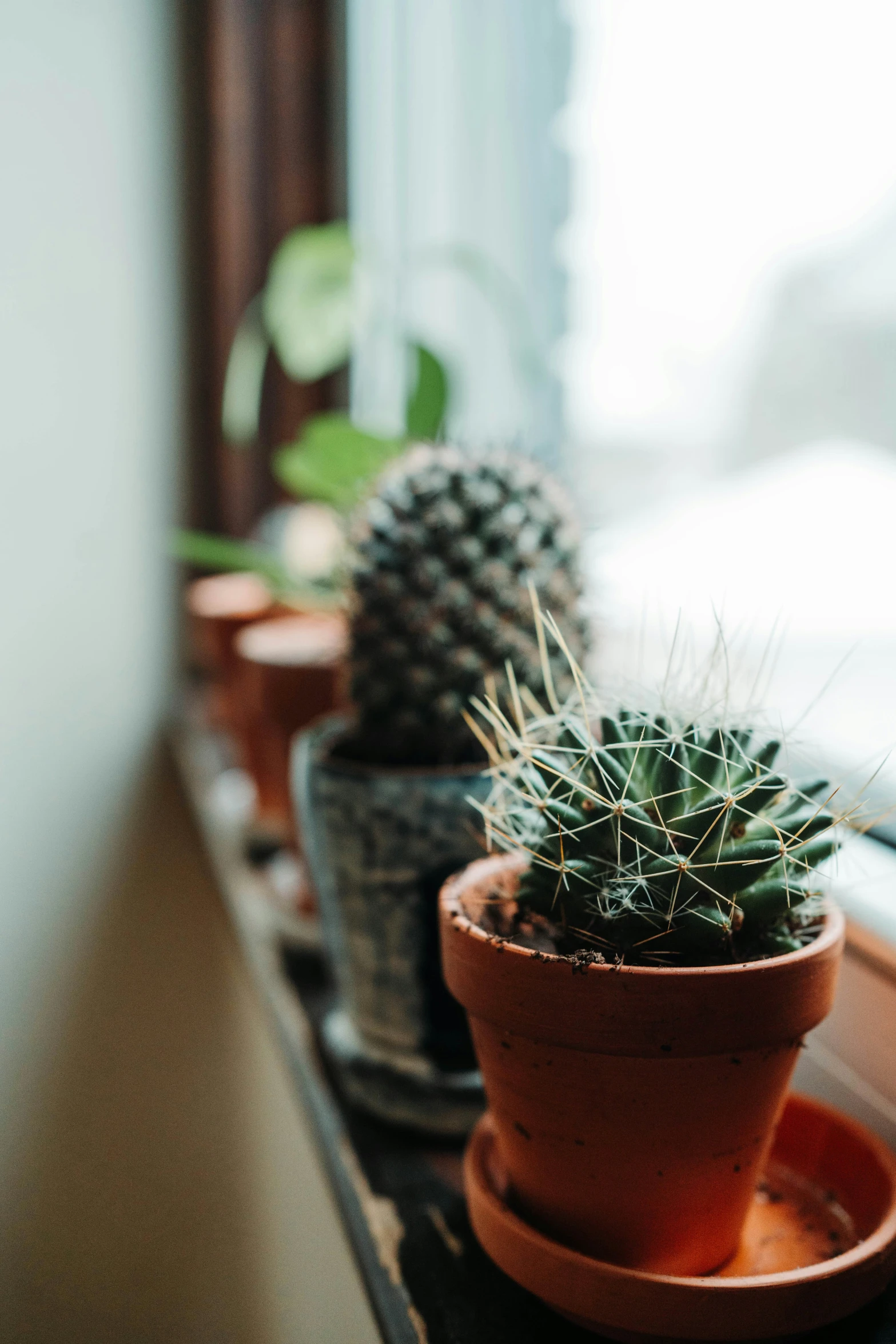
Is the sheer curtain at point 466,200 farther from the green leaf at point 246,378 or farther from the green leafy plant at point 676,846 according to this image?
the green leafy plant at point 676,846

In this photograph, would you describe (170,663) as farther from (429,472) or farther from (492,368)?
(429,472)

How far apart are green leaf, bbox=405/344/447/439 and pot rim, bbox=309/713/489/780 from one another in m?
0.34

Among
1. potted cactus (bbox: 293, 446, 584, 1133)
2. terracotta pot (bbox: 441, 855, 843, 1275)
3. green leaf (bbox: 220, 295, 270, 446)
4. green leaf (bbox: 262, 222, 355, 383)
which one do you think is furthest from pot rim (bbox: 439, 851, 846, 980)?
green leaf (bbox: 220, 295, 270, 446)

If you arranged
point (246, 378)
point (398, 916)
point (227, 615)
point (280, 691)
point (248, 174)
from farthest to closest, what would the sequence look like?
point (248, 174), point (246, 378), point (227, 615), point (280, 691), point (398, 916)

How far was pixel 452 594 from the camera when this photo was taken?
1.79ft

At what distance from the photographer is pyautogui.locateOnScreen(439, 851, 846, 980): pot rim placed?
13.3 inches

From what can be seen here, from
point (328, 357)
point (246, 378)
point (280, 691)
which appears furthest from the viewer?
point (246, 378)

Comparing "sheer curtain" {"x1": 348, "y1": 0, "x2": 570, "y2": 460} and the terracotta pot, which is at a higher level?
"sheer curtain" {"x1": 348, "y1": 0, "x2": 570, "y2": 460}

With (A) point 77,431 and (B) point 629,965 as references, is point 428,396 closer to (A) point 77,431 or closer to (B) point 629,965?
(B) point 629,965

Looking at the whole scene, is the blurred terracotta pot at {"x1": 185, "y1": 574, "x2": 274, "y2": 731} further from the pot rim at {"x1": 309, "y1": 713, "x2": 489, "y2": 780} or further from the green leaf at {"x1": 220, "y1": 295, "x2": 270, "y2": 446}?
the pot rim at {"x1": 309, "y1": 713, "x2": 489, "y2": 780}

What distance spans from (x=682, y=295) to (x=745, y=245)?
0.11 metres

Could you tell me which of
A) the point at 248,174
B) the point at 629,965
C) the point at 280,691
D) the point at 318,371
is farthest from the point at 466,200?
the point at 629,965

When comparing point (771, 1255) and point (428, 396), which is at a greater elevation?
point (428, 396)

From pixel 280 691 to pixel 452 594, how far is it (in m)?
0.33
